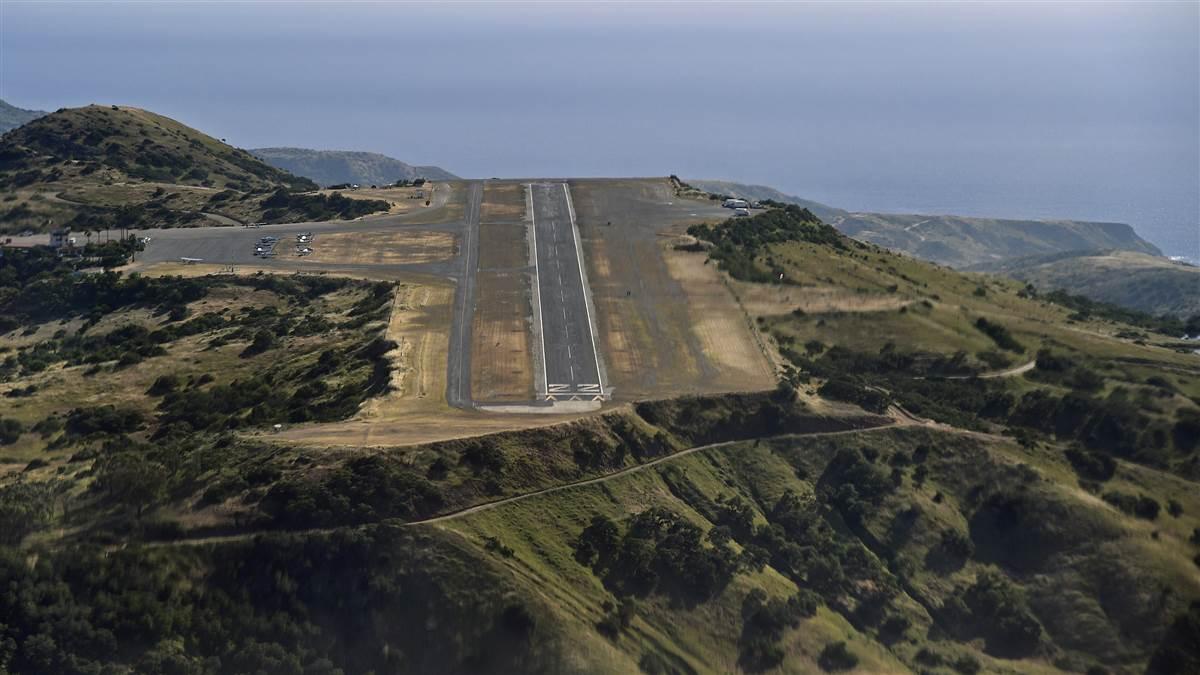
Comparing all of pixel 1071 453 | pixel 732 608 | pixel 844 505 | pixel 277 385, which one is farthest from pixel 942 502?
pixel 277 385

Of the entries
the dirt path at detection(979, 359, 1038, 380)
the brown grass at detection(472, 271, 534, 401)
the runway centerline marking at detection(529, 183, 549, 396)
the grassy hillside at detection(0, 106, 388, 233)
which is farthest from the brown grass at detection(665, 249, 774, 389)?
the grassy hillside at detection(0, 106, 388, 233)

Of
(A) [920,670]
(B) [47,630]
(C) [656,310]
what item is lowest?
(A) [920,670]

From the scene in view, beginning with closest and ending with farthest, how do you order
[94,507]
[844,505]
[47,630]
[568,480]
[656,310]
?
[47,630]
[94,507]
[568,480]
[844,505]
[656,310]

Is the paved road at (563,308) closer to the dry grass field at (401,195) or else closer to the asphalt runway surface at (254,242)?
the asphalt runway surface at (254,242)

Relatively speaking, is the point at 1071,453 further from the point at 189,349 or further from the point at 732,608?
the point at 189,349

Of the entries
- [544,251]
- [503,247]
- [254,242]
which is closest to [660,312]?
[544,251]

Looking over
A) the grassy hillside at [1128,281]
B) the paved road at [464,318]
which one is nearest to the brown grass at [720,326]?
the paved road at [464,318]

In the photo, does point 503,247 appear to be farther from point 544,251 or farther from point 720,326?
point 720,326
